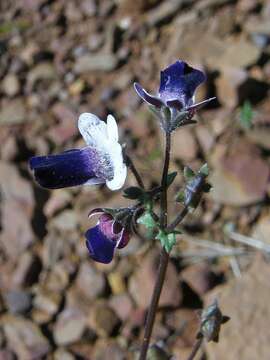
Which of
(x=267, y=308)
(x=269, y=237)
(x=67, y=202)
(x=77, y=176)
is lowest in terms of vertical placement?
(x=267, y=308)

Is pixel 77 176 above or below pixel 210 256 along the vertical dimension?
above

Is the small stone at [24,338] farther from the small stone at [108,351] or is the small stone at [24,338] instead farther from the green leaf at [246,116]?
the green leaf at [246,116]

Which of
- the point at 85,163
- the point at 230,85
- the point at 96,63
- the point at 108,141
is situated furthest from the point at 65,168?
the point at 96,63

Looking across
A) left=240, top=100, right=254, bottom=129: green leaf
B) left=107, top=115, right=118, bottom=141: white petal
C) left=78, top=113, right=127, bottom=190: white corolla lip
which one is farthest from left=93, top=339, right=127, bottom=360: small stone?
left=107, top=115, right=118, bottom=141: white petal

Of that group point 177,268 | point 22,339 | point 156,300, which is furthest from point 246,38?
point 156,300

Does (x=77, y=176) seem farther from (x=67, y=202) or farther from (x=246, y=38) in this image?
(x=246, y=38)

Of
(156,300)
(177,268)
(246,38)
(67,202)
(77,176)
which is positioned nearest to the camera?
(77,176)

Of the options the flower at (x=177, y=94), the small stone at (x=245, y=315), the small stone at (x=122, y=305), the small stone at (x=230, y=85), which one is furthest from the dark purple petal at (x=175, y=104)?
the small stone at (x=230, y=85)
